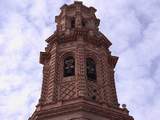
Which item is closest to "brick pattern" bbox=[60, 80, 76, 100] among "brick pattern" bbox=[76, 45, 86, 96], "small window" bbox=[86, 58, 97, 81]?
"brick pattern" bbox=[76, 45, 86, 96]

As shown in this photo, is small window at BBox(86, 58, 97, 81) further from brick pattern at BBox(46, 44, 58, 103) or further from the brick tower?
brick pattern at BBox(46, 44, 58, 103)

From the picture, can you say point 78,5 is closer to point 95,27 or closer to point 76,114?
point 95,27

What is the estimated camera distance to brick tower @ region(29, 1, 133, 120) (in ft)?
131

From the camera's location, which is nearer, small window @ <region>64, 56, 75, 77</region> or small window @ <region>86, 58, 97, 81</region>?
small window @ <region>86, 58, 97, 81</region>

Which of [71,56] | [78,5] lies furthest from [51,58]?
[78,5]

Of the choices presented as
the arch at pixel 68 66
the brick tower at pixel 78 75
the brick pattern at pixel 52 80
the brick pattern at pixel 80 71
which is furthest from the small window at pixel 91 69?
the brick pattern at pixel 52 80

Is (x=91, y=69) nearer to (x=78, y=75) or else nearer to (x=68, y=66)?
(x=68, y=66)

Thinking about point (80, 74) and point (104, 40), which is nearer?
point (80, 74)

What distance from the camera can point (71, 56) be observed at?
4709 centimetres

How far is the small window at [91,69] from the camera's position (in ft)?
148

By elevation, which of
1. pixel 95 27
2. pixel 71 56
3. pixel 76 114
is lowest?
pixel 76 114

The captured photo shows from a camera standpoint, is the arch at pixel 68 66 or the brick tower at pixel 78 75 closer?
the brick tower at pixel 78 75

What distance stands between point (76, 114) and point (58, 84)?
543 cm

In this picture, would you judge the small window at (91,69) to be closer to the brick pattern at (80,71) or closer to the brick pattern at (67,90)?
the brick pattern at (80,71)
